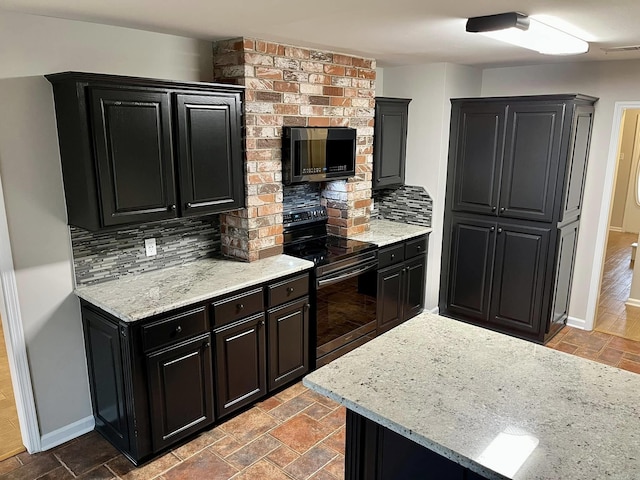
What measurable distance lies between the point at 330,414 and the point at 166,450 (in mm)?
1030

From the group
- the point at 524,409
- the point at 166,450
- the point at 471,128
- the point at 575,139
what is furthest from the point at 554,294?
the point at 166,450

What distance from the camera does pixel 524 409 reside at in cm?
163

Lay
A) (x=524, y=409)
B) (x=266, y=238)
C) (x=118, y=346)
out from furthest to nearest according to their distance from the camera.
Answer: (x=266, y=238) < (x=118, y=346) < (x=524, y=409)

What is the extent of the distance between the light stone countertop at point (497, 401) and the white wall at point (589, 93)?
2.73m

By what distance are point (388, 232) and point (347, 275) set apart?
2.83 ft

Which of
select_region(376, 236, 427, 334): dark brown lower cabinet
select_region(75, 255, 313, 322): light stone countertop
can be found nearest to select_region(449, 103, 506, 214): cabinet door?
select_region(376, 236, 427, 334): dark brown lower cabinet

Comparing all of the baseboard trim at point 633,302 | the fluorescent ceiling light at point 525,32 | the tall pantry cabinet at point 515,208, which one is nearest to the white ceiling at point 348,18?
the fluorescent ceiling light at point 525,32

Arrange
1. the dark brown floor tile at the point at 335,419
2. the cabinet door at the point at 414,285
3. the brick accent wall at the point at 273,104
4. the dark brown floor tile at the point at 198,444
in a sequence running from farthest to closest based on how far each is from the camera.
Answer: the cabinet door at the point at 414,285 < the brick accent wall at the point at 273,104 < the dark brown floor tile at the point at 335,419 < the dark brown floor tile at the point at 198,444

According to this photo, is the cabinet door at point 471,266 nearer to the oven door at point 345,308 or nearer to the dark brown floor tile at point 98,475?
the oven door at point 345,308

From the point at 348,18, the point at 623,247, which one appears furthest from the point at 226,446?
the point at 623,247

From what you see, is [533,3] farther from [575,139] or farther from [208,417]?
[208,417]

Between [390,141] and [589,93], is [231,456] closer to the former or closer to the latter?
[390,141]

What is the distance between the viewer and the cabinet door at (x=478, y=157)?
4.13 meters

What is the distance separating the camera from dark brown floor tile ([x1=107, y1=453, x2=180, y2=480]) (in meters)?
2.57
